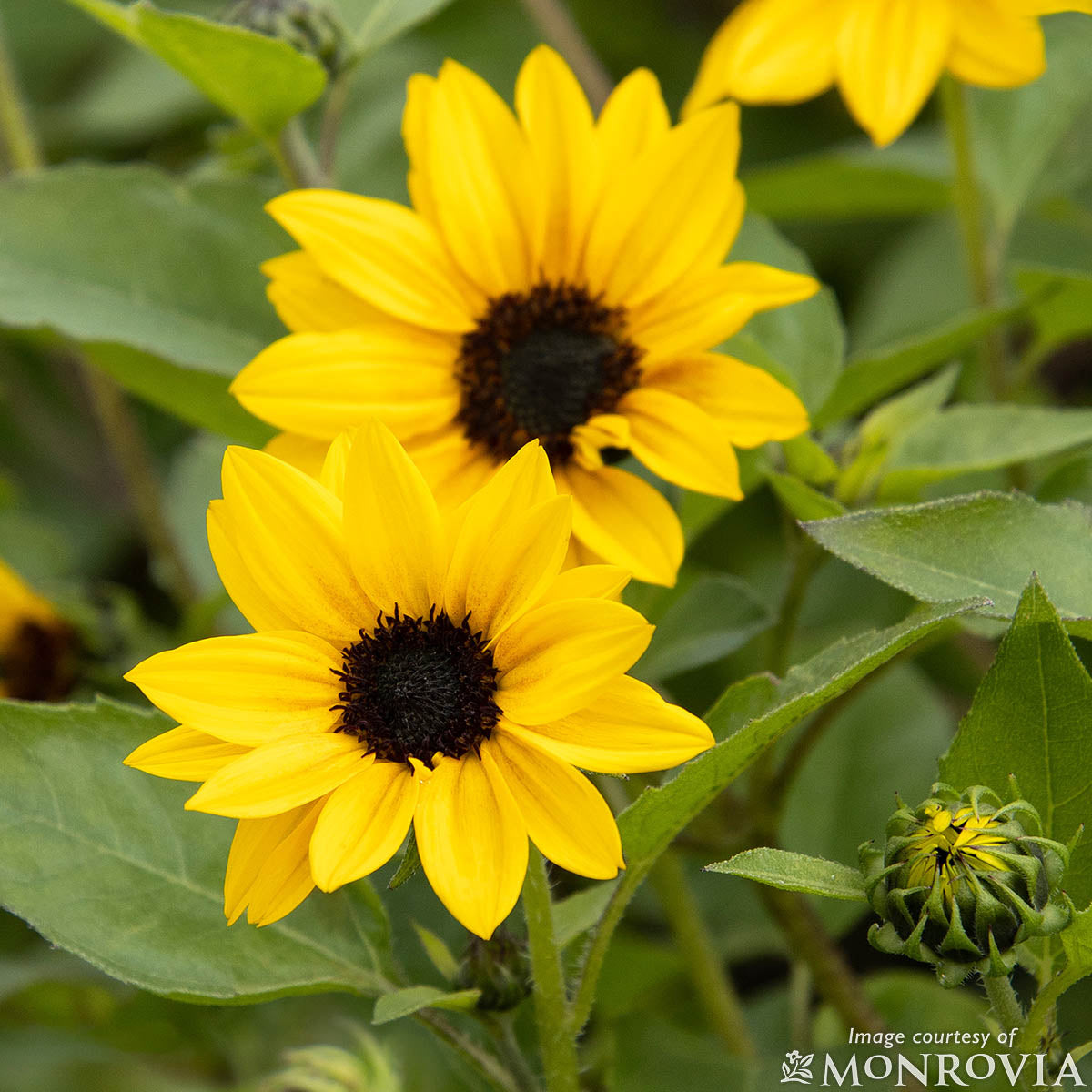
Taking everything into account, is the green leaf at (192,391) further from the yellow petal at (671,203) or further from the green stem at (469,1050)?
the green stem at (469,1050)

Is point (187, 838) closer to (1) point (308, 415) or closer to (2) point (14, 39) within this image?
(1) point (308, 415)

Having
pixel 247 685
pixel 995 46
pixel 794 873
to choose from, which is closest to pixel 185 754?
pixel 247 685

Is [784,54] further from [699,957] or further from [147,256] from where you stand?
[699,957]

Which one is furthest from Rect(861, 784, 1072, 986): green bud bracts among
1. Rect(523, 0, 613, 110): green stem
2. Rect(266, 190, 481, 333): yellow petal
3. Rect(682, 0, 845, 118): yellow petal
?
Rect(523, 0, 613, 110): green stem

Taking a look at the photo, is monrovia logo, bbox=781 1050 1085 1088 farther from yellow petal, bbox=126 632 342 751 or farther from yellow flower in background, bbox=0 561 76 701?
yellow flower in background, bbox=0 561 76 701

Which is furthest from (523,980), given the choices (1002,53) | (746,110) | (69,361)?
(746,110)

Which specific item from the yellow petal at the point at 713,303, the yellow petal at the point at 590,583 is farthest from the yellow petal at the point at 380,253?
the yellow petal at the point at 590,583
